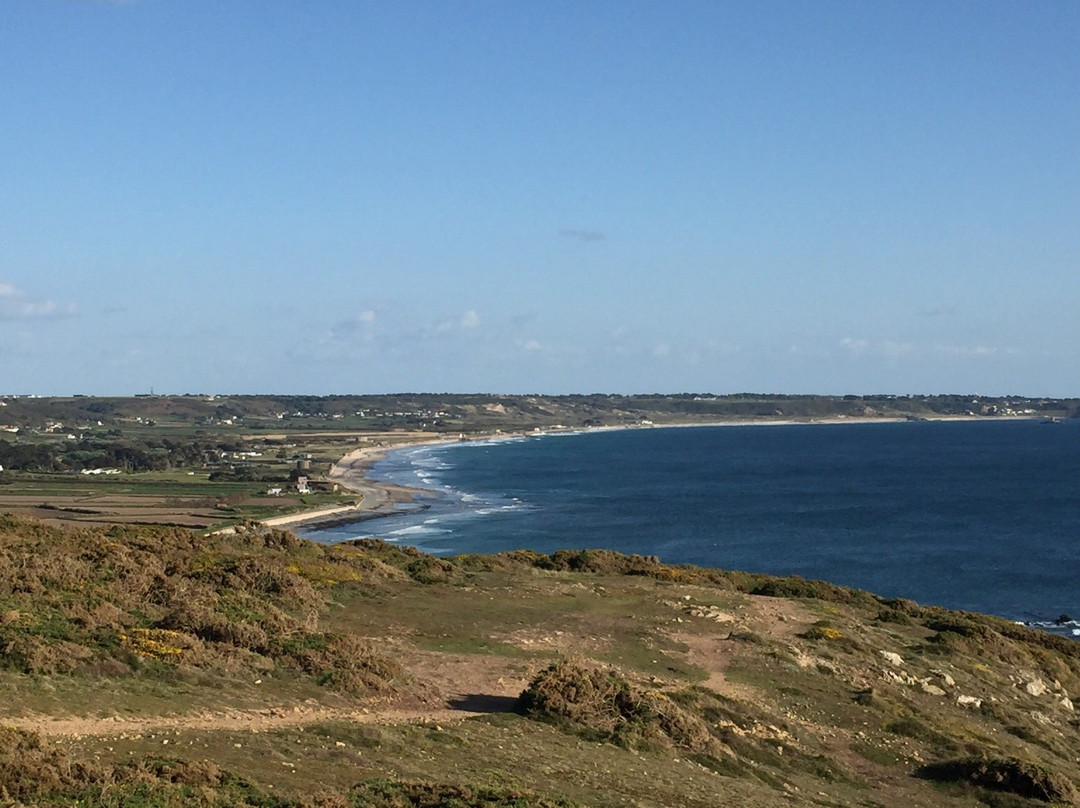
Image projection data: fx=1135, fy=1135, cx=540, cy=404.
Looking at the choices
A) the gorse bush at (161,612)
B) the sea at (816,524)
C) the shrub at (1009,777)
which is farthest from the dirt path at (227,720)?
the sea at (816,524)

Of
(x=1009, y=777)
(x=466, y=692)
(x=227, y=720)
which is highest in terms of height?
(x=227, y=720)

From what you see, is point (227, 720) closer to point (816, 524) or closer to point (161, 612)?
point (161, 612)

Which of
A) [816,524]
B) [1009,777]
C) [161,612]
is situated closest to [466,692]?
[161,612]

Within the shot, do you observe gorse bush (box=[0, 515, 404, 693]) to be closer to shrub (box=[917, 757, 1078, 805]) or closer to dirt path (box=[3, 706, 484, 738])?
dirt path (box=[3, 706, 484, 738])

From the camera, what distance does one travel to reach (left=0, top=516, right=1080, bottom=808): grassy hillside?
17875 millimetres

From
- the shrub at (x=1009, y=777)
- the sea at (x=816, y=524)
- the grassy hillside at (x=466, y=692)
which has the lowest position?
the sea at (x=816, y=524)

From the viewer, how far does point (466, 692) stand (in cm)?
2614

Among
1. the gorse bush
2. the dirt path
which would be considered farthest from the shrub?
the gorse bush

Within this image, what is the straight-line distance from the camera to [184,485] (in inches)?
5920

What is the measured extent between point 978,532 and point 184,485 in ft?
323

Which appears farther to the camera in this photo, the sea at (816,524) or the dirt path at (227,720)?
the sea at (816,524)

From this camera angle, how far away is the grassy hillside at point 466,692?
704 inches

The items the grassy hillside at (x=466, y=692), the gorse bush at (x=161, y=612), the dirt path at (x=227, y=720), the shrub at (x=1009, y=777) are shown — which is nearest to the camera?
the grassy hillside at (x=466, y=692)

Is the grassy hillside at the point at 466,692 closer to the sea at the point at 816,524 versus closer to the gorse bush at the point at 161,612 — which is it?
the gorse bush at the point at 161,612
